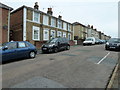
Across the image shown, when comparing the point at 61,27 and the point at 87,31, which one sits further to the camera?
the point at 87,31

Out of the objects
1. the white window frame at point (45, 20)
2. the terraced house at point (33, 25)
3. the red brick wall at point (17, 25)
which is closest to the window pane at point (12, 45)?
the terraced house at point (33, 25)

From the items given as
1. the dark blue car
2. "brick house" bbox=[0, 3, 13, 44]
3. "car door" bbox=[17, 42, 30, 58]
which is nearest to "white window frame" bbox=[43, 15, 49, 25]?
"brick house" bbox=[0, 3, 13, 44]

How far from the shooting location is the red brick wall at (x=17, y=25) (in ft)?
54.3

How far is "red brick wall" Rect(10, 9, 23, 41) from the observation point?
1656cm

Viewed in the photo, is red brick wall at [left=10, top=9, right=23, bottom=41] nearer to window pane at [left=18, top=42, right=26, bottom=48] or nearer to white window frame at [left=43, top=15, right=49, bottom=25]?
white window frame at [left=43, top=15, right=49, bottom=25]

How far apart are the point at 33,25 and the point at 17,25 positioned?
2.56 meters

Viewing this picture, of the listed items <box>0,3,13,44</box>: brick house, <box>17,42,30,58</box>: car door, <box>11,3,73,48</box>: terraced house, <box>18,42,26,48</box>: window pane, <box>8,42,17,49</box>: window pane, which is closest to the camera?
<box>8,42,17,49</box>: window pane

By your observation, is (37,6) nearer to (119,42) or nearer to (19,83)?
(119,42)

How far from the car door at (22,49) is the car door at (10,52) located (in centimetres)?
33

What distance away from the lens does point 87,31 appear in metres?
48.7

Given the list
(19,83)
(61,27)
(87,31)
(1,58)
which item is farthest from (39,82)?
(87,31)

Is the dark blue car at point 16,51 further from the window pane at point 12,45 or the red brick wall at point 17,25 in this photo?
the red brick wall at point 17,25

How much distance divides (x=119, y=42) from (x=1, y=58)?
14.2 m

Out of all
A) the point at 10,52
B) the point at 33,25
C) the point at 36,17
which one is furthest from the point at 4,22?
the point at 10,52
